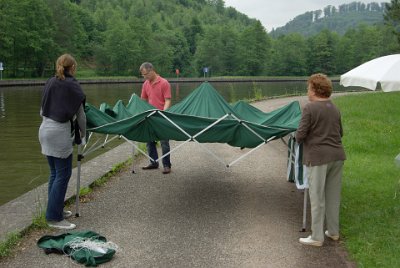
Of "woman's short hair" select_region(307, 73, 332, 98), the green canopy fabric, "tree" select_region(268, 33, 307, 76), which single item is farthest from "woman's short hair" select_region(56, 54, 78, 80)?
"tree" select_region(268, 33, 307, 76)

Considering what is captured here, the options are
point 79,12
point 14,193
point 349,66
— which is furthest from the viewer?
point 349,66

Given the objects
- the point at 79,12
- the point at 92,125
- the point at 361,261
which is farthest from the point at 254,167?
the point at 79,12

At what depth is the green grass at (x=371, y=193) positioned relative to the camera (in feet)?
18.5

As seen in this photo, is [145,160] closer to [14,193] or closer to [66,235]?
[14,193]

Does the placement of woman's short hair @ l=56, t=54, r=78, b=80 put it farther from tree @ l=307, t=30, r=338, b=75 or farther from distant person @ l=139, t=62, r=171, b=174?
tree @ l=307, t=30, r=338, b=75

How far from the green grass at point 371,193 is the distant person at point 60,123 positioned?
3.88 metres

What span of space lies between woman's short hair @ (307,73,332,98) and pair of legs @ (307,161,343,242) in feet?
2.91

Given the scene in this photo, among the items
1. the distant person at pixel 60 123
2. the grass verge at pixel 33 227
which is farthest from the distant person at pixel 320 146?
the grass verge at pixel 33 227

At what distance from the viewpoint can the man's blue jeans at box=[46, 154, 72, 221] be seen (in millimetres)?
6230

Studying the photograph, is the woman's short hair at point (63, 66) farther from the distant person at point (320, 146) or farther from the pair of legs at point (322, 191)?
the pair of legs at point (322, 191)

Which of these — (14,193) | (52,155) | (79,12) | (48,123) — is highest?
(79,12)

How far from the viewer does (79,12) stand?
123875 millimetres

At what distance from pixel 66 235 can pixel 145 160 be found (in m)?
5.25

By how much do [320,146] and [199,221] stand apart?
2.12 meters
